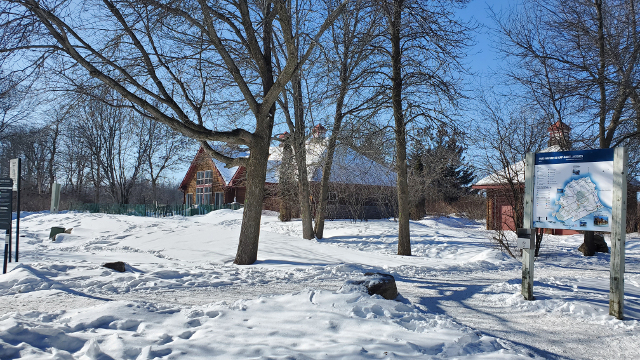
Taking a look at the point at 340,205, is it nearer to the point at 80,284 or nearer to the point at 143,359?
the point at 80,284

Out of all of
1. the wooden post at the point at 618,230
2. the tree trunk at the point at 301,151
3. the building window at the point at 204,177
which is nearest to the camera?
the wooden post at the point at 618,230

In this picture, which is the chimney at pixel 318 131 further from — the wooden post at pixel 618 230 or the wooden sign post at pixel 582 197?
the wooden post at pixel 618 230

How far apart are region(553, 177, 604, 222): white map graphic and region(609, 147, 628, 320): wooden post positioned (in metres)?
0.26

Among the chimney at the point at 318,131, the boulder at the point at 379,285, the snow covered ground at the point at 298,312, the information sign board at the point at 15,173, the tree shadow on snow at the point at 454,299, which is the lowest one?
the tree shadow on snow at the point at 454,299

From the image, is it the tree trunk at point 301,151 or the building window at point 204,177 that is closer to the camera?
the tree trunk at point 301,151

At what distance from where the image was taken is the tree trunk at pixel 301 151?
48.2 feet

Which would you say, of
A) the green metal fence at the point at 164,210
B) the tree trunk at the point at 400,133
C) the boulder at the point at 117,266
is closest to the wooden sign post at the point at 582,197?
the tree trunk at the point at 400,133

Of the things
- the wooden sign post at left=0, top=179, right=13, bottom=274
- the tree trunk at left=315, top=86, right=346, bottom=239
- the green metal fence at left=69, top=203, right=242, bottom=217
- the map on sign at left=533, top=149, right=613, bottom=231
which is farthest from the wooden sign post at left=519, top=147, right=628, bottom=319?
the green metal fence at left=69, top=203, right=242, bottom=217

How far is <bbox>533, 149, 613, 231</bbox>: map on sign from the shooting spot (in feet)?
20.0

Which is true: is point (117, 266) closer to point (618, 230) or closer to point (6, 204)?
point (6, 204)

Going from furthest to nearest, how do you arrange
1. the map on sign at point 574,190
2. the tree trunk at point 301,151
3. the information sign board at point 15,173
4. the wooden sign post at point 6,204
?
the tree trunk at point 301,151
the information sign board at point 15,173
the wooden sign post at point 6,204
the map on sign at point 574,190

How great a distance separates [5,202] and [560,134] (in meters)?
16.8

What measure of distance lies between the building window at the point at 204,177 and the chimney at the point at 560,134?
29.4 metres

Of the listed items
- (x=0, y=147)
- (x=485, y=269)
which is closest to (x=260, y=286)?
(x=485, y=269)
